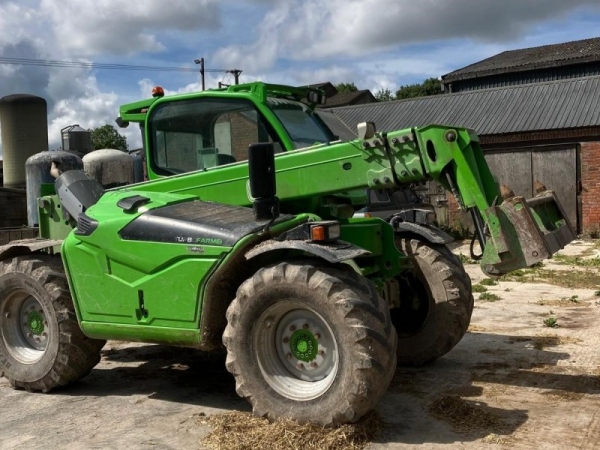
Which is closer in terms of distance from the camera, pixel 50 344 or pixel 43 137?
pixel 50 344

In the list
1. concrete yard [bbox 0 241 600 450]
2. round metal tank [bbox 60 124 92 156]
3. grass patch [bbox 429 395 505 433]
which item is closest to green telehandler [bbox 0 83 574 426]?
concrete yard [bbox 0 241 600 450]

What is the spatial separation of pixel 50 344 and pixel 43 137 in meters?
16.5

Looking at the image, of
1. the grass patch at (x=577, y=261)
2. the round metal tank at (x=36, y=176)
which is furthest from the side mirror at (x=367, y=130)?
the round metal tank at (x=36, y=176)

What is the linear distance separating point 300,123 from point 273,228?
164cm

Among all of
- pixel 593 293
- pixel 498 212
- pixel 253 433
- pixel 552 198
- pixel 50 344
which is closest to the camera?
pixel 253 433

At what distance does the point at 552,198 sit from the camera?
582 cm

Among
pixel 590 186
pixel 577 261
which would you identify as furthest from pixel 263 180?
pixel 590 186

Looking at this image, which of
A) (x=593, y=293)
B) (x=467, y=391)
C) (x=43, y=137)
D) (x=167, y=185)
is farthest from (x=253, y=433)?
(x=43, y=137)

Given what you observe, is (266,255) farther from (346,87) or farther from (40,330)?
(346,87)

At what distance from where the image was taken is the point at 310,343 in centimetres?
527

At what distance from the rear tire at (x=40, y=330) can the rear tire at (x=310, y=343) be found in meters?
1.74

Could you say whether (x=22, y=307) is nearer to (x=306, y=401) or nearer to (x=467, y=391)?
(x=306, y=401)

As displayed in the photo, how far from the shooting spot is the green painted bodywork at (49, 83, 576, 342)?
5.57m

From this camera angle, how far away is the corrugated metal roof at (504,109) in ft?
68.5
